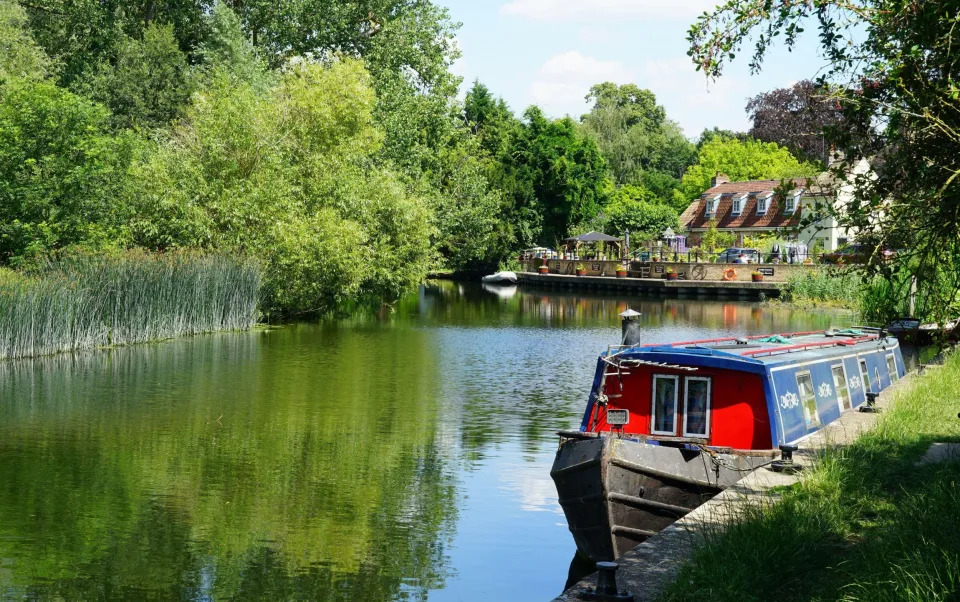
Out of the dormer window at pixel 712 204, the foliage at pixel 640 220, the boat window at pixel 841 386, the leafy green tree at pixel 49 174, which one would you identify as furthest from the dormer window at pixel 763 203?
the boat window at pixel 841 386

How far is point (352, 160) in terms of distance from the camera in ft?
151

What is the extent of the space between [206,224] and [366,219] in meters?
7.18

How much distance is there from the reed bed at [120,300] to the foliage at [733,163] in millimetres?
67732

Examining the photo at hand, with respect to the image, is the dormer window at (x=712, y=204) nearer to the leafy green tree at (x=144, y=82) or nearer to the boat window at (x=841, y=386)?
the leafy green tree at (x=144, y=82)

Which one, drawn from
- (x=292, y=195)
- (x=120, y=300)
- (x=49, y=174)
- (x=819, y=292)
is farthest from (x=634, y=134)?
(x=120, y=300)

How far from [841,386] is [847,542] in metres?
9.50

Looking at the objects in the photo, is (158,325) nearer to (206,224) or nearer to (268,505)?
(206,224)

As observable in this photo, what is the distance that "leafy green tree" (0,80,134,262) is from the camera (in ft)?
109

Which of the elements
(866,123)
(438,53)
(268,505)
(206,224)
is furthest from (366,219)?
(866,123)

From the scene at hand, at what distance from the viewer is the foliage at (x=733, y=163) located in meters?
96.5

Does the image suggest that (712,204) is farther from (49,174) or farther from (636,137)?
(49,174)

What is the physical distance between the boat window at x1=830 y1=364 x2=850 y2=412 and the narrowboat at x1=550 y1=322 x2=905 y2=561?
4 centimetres

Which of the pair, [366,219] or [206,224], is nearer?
[206,224]

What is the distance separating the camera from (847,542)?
9.65 meters
